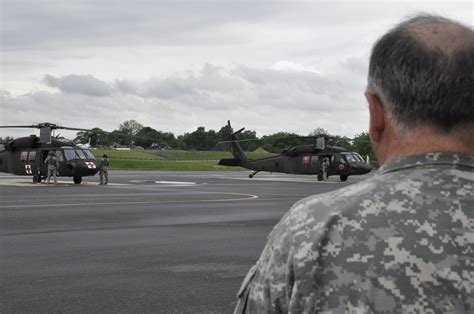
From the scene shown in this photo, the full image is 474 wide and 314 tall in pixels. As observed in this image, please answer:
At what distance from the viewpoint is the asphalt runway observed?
6.83 m

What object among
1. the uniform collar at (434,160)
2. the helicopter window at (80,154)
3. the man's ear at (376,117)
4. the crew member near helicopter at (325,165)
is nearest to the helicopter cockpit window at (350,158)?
the crew member near helicopter at (325,165)

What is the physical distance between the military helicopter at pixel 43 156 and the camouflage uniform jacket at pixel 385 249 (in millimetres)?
30556

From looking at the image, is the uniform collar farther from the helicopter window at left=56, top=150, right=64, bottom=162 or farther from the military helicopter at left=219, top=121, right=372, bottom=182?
the military helicopter at left=219, top=121, right=372, bottom=182

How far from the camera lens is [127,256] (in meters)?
9.86

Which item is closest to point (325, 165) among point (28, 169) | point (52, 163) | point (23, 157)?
point (52, 163)

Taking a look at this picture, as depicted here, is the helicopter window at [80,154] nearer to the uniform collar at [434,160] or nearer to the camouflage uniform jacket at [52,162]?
the camouflage uniform jacket at [52,162]

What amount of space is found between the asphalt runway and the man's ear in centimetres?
485

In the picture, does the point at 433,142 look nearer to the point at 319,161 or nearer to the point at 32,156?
the point at 32,156

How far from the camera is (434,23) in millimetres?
1796

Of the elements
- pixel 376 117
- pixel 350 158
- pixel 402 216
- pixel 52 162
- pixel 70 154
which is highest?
pixel 376 117

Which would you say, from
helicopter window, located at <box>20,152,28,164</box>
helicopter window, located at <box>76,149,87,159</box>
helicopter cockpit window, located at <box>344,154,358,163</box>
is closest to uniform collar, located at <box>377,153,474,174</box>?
helicopter window, located at <box>76,149,87,159</box>

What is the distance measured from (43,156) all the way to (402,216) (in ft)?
113

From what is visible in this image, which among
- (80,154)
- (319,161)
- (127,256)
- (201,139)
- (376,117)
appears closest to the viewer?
(376,117)

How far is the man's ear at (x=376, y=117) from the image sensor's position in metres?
1.82
